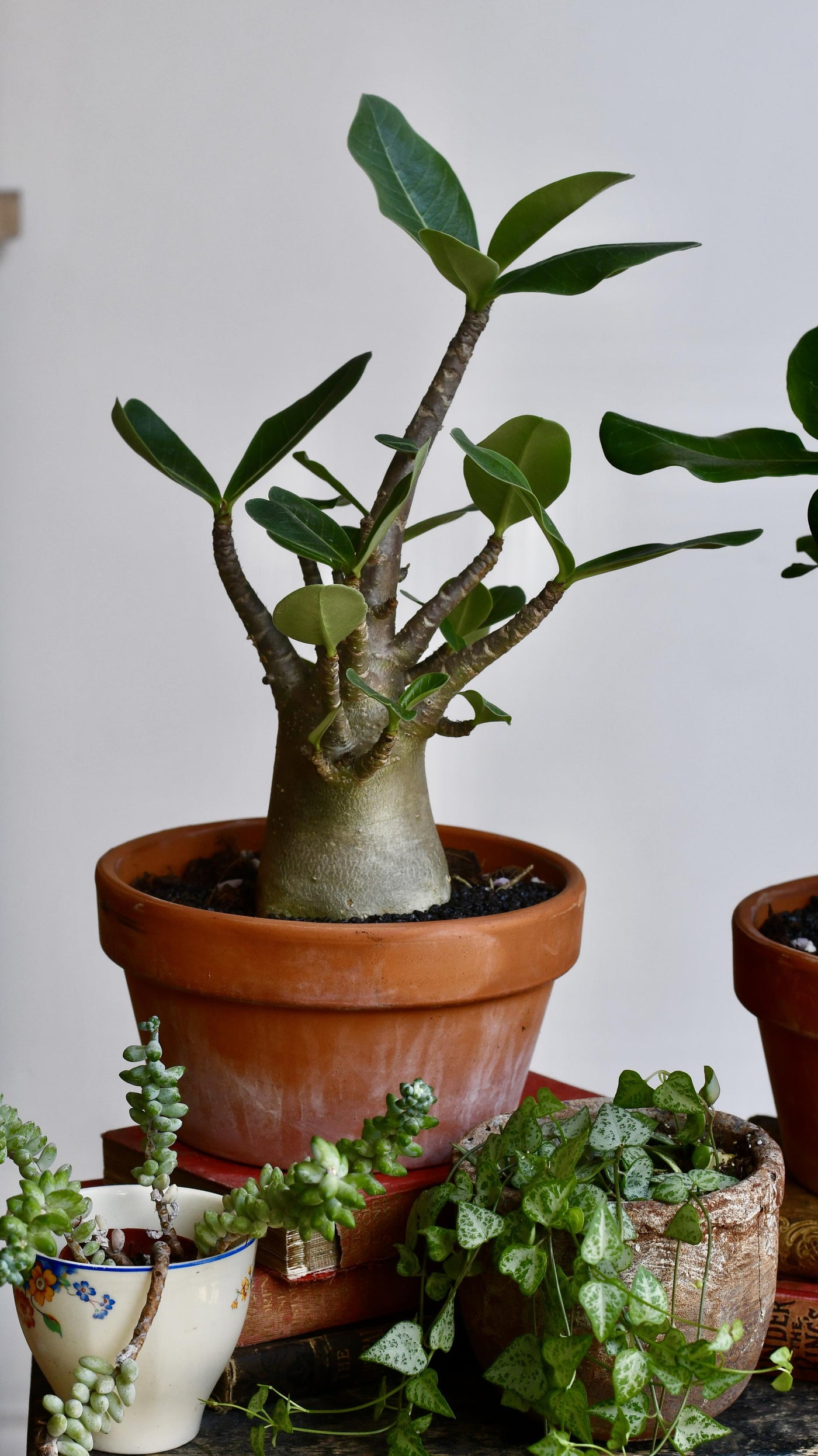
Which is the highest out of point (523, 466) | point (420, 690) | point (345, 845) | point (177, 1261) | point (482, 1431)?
point (523, 466)

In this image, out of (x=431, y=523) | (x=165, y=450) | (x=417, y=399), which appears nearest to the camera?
(x=165, y=450)

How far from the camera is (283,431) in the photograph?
2.63 ft

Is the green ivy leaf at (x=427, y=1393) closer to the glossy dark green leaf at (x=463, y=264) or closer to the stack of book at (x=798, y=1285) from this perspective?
the stack of book at (x=798, y=1285)

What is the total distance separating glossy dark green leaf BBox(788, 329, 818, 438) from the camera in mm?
742

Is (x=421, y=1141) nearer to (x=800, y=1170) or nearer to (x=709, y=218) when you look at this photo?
(x=800, y=1170)

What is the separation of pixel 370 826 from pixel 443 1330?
29 centimetres

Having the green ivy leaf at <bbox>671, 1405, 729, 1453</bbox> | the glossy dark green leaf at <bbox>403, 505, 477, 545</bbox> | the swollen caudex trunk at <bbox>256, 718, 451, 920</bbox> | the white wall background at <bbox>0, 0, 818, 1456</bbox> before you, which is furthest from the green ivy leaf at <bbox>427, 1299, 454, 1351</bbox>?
the white wall background at <bbox>0, 0, 818, 1456</bbox>

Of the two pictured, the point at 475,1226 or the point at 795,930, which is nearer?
the point at 475,1226

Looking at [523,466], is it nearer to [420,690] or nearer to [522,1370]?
[420,690]

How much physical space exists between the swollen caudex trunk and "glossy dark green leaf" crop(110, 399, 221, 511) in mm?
152

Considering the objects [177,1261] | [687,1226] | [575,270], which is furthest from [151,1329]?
[575,270]

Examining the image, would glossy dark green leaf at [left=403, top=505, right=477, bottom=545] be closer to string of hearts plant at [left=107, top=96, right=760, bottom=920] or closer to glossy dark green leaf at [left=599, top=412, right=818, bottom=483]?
string of hearts plant at [left=107, top=96, right=760, bottom=920]

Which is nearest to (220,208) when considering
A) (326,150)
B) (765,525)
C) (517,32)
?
(326,150)

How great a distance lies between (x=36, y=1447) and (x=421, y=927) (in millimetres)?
299
